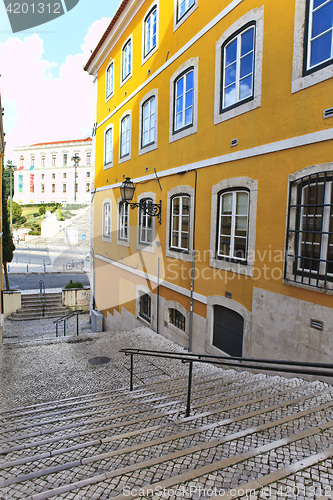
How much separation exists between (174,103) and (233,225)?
454 centimetres

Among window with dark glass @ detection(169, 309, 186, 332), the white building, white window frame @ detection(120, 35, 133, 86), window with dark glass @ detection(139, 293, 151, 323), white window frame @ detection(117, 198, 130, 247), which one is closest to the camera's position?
window with dark glass @ detection(169, 309, 186, 332)

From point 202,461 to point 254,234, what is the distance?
4197 mm

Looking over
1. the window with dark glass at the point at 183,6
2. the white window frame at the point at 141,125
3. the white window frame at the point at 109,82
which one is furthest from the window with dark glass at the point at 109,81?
the window with dark glass at the point at 183,6

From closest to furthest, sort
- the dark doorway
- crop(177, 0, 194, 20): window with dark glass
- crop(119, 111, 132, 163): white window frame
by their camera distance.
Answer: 1. the dark doorway
2. crop(177, 0, 194, 20): window with dark glass
3. crop(119, 111, 132, 163): white window frame

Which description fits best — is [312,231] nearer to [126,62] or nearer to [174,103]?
[174,103]

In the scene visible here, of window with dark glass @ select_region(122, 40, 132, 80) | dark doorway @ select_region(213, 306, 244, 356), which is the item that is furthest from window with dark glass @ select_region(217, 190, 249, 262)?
window with dark glass @ select_region(122, 40, 132, 80)

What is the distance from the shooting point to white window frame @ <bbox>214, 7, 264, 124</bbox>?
19.4 ft

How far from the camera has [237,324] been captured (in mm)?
6719

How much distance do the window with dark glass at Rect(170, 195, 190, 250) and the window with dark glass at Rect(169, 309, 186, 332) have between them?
1.93 metres

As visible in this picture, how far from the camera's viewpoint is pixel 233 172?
21.9 ft

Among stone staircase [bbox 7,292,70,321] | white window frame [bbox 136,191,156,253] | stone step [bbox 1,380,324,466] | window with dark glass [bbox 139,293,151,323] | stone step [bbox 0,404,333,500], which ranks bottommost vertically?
stone staircase [bbox 7,292,70,321]

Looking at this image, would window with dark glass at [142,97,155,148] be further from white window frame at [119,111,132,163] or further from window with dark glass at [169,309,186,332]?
window with dark glass at [169,309,186,332]

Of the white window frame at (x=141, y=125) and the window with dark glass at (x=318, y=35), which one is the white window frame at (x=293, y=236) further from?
the white window frame at (x=141, y=125)

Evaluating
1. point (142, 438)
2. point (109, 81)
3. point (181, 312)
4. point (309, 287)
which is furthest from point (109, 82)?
point (142, 438)
